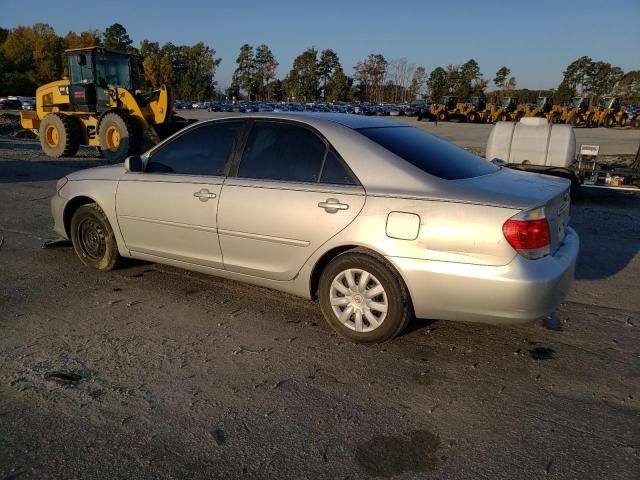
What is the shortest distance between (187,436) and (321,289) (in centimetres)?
146

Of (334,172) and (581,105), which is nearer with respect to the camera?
(334,172)

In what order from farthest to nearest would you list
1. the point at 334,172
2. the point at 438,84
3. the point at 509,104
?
the point at 438,84 → the point at 509,104 → the point at 334,172

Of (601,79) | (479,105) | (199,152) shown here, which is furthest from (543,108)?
(601,79)

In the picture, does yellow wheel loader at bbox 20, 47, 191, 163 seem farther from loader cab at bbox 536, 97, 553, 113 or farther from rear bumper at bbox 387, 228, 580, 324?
loader cab at bbox 536, 97, 553, 113

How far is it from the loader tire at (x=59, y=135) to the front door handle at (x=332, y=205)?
1335 centimetres

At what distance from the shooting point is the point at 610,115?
141 ft

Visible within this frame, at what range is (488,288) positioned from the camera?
304 centimetres

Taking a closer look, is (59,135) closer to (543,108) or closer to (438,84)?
(543,108)

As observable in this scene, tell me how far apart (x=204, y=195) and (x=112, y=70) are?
1229 cm

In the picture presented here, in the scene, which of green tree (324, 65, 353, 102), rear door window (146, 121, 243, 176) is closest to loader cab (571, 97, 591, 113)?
rear door window (146, 121, 243, 176)

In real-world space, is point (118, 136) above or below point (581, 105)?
below

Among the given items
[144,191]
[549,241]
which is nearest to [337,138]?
[549,241]

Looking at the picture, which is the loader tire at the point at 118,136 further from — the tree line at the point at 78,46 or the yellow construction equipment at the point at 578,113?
the tree line at the point at 78,46

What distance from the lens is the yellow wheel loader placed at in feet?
43.8
